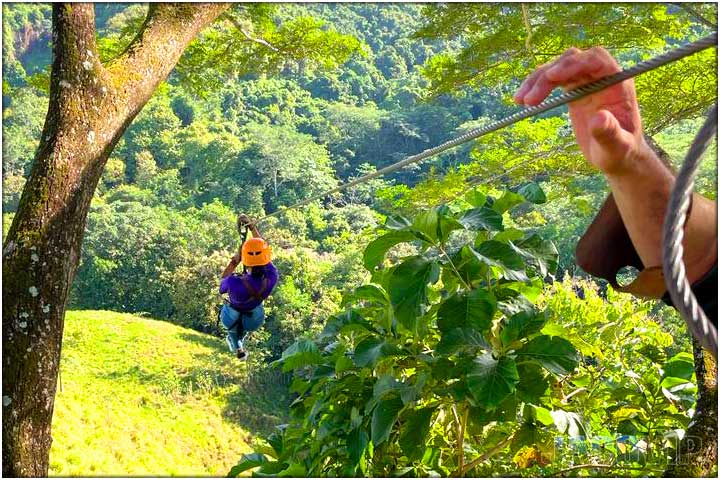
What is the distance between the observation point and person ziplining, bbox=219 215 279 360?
2.52 m

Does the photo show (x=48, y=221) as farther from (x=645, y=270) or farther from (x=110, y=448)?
(x=110, y=448)

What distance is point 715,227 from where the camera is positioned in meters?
0.55

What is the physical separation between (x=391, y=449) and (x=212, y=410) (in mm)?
12904

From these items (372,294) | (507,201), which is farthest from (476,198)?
(372,294)

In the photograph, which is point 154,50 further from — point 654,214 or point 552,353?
point 654,214

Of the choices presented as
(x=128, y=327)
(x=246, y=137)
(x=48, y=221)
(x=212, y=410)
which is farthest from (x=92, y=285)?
(x=48, y=221)

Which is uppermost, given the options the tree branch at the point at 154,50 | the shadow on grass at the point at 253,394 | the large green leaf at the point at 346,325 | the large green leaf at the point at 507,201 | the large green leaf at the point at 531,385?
the tree branch at the point at 154,50

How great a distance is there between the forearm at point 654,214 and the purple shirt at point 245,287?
220 centimetres

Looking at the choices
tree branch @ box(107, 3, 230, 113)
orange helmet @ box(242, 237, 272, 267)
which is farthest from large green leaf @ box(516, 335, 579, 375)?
orange helmet @ box(242, 237, 272, 267)

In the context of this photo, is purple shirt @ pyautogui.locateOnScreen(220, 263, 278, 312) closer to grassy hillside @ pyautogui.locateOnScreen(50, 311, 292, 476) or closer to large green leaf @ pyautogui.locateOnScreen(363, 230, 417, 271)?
large green leaf @ pyautogui.locateOnScreen(363, 230, 417, 271)

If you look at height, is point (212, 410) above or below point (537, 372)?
below

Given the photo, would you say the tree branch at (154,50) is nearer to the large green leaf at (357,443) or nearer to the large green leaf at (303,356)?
the large green leaf at (303,356)

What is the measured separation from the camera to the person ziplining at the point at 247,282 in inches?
99.1

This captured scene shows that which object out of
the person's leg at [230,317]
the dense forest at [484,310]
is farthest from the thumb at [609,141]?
the person's leg at [230,317]
